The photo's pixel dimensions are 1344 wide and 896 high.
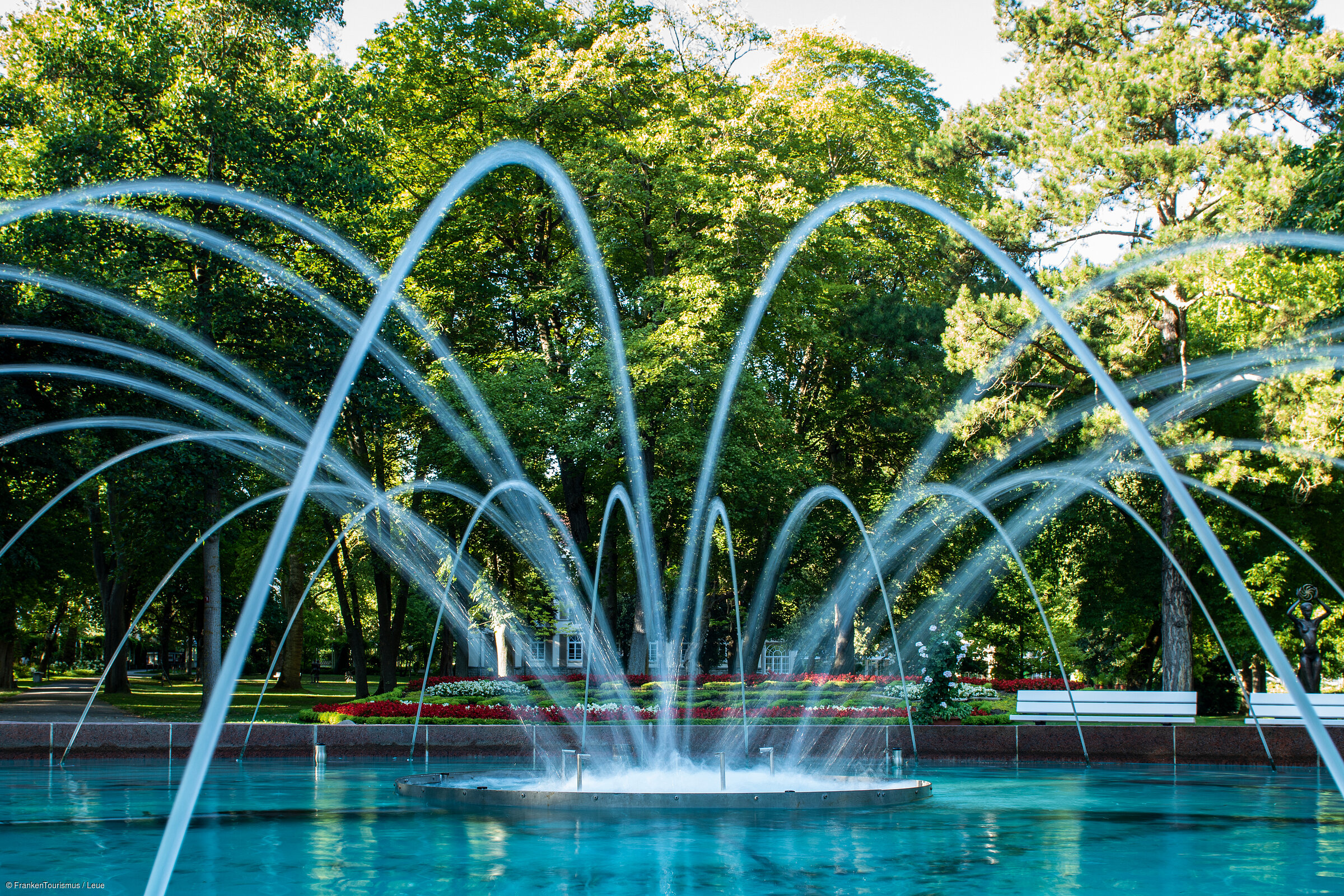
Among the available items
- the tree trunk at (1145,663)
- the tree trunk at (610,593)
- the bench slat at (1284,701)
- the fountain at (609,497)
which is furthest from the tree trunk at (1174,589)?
the tree trunk at (610,593)

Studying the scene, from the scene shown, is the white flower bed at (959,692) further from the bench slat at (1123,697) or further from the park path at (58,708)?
the park path at (58,708)

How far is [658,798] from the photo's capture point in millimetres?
13234

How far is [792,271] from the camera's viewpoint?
35.4 m

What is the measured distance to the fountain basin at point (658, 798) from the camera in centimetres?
1321

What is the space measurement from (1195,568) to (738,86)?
65.1ft

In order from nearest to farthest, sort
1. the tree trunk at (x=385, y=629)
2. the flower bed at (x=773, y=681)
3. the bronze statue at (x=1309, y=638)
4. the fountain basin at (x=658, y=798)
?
the fountain basin at (x=658, y=798) → the flower bed at (x=773, y=681) → the bronze statue at (x=1309, y=638) → the tree trunk at (x=385, y=629)

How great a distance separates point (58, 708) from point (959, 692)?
2336cm

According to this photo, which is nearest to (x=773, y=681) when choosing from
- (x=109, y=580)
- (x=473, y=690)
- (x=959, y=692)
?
(x=959, y=692)

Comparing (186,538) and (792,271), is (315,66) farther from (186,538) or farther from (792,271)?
(792,271)

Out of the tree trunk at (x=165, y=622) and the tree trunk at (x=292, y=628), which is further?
the tree trunk at (x=165, y=622)

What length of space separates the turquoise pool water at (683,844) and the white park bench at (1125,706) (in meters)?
5.07

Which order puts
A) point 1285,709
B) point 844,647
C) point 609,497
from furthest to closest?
point 844,647, point 609,497, point 1285,709

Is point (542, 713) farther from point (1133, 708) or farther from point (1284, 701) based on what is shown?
point (1284, 701)

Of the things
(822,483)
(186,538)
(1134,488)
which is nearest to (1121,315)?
(1134,488)
